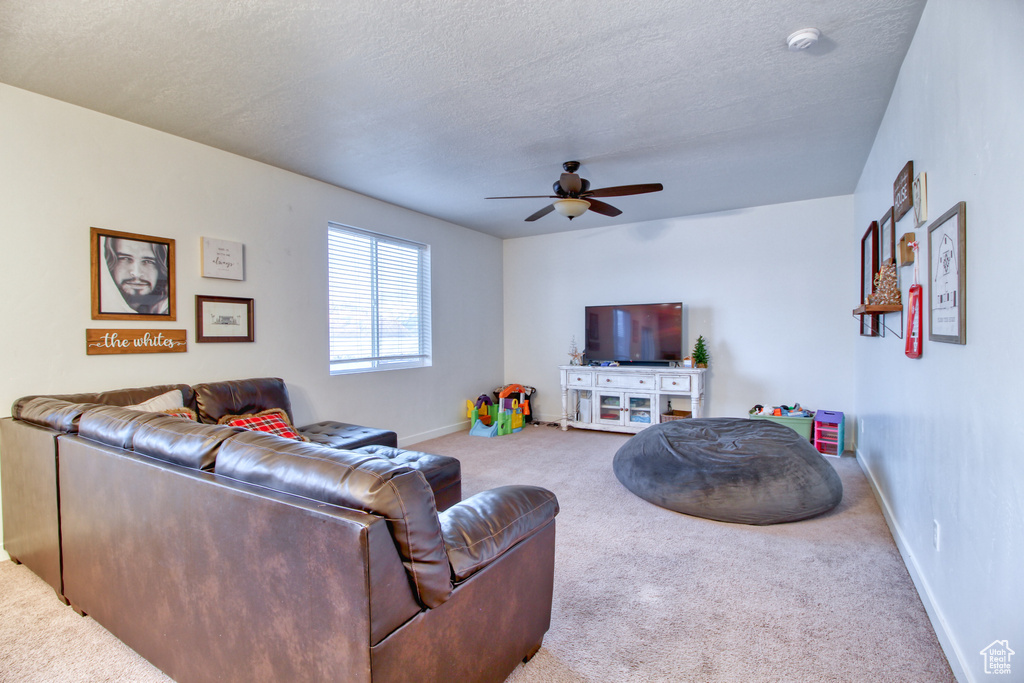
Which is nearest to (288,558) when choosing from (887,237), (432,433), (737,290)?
(887,237)

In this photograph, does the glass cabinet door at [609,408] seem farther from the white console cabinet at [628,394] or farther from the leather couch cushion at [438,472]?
the leather couch cushion at [438,472]

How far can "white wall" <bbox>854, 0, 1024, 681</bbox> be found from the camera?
4.16 feet

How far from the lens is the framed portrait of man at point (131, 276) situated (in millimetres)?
2953

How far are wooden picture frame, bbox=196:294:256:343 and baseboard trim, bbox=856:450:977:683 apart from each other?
4.16m

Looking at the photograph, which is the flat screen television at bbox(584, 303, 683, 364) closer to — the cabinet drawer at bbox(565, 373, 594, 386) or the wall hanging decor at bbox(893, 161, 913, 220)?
the cabinet drawer at bbox(565, 373, 594, 386)

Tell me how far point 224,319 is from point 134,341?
0.58m

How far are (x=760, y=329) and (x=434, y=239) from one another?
11.9ft

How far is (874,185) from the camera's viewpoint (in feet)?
11.5

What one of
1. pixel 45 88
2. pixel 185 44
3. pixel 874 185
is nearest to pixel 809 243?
pixel 874 185

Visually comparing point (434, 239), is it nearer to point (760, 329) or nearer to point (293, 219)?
point (293, 219)

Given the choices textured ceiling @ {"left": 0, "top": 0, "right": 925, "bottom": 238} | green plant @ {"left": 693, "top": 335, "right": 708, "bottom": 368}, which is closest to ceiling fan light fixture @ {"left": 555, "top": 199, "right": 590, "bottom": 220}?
textured ceiling @ {"left": 0, "top": 0, "right": 925, "bottom": 238}

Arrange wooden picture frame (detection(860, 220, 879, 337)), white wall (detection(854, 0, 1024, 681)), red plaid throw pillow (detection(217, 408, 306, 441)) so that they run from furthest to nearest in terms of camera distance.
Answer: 1. wooden picture frame (detection(860, 220, 879, 337))
2. red plaid throw pillow (detection(217, 408, 306, 441))
3. white wall (detection(854, 0, 1024, 681))

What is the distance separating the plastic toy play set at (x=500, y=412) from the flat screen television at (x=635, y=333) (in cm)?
98

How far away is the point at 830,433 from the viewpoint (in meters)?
4.58
